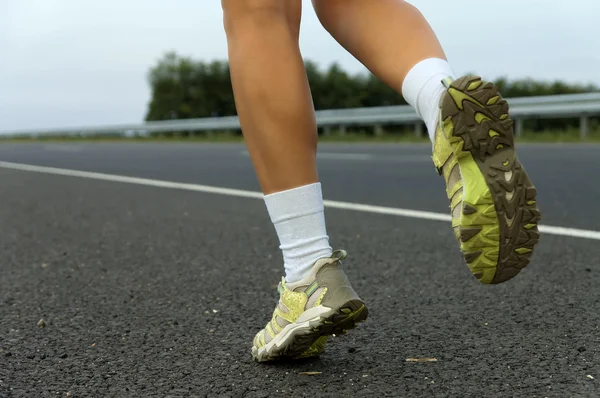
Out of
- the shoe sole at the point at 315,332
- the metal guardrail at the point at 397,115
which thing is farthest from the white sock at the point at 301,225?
the metal guardrail at the point at 397,115

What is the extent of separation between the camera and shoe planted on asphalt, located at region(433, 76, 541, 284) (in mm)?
1514

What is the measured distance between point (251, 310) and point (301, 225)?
23.1 inches

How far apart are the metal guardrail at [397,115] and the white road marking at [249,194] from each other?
886 cm

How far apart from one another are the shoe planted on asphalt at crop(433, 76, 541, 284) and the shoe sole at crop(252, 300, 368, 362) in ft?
0.83

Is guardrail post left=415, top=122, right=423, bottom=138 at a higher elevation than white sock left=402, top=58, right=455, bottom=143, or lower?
lower

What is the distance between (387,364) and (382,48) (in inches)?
27.6

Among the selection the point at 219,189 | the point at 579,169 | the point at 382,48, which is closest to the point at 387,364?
the point at 382,48

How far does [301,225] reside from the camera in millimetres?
1691

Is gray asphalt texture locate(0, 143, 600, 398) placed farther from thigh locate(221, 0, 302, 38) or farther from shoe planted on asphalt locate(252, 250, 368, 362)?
thigh locate(221, 0, 302, 38)

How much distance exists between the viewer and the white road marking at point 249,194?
11.1 ft

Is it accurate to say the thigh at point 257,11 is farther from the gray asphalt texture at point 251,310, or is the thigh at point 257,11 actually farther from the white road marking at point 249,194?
the white road marking at point 249,194

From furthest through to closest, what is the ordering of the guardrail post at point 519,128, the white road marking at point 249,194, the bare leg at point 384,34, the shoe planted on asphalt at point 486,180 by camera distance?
the guardrail post at point 519,128 → the white road marking at point 249,194 → the bare leg at point 384,34 → the shoe planted on asphalt at point 486,180

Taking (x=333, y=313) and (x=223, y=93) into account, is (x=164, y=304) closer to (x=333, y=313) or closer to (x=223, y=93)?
(x=333, y=313)

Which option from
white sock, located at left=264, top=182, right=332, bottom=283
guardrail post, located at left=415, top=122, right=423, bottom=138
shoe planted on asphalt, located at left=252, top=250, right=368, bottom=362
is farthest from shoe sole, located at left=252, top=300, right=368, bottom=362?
guardrail post, located at left=415, top=122, right=423, bottom=138
